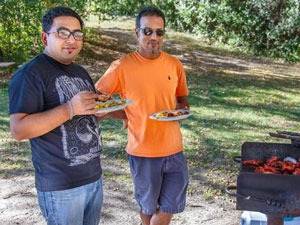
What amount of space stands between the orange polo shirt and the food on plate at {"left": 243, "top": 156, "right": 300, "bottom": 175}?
61cm

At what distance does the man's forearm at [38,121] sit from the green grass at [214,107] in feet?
9.93

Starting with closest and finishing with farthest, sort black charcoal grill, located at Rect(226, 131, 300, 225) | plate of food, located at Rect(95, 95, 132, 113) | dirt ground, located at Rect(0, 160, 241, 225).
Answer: plate of food, located at Rect(95, 95, 132, 113) → black charcoal grill, located at Rect(226, 131, 300, 225) → dirt ground, located at Rect(0, 160, 241, 225)

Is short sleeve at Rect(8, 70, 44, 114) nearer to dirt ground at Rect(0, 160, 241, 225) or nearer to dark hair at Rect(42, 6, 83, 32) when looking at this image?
dark hair at Rect(42, 6, 83, 32)

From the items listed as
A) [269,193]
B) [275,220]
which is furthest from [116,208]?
[269,193]

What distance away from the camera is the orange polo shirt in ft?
9.79

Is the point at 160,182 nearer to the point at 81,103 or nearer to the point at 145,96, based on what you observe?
the point at 145,96

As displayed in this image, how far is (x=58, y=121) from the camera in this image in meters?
2.01

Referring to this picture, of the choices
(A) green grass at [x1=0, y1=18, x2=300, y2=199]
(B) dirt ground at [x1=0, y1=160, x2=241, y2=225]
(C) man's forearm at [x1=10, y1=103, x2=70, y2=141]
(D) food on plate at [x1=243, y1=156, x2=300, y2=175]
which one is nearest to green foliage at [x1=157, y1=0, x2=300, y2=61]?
(A) green grass at [x1=0, y1=18, x2=300, y2=199]

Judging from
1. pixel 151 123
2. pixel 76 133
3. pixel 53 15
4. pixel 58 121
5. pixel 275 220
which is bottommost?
pixel 275 220

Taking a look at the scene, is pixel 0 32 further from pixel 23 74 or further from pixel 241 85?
pixel 23 74

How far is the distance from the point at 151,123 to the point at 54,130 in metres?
1.02

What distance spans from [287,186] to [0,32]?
10.8 meters

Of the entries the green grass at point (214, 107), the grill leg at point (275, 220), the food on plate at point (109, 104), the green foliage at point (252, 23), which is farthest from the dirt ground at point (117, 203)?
the green foliage at point (252, 23)

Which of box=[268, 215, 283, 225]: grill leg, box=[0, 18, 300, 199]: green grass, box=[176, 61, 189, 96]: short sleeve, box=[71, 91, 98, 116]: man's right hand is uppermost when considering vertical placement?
box=[71, 91, 98, 116]: man's right hand
